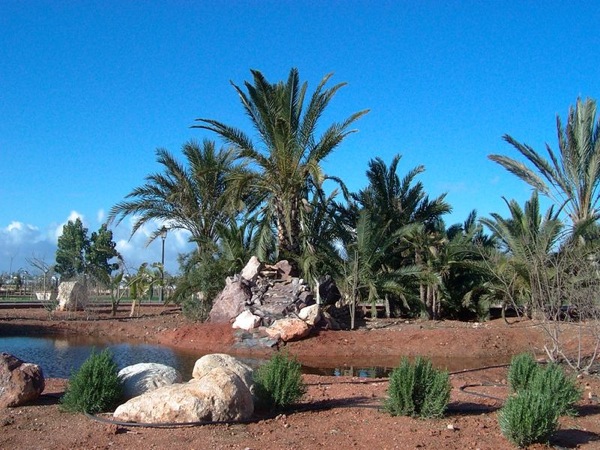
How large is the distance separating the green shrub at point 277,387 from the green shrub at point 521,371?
3.38 metres

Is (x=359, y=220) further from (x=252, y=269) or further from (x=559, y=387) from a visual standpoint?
(x=559, y=387)

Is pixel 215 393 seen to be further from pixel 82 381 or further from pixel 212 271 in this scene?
pixel 212 271

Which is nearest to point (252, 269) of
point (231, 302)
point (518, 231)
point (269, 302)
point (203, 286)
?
point (231, 302)

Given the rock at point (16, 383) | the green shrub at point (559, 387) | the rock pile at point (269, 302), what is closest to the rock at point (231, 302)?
the rock pile at point (269, 302)

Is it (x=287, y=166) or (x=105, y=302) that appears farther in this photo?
(x=105, y=302)

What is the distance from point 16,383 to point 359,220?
15.9 metres

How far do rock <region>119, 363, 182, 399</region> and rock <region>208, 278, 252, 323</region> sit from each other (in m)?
11.7

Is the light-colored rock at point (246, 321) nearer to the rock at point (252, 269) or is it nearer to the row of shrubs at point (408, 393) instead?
the rock at point (252, 269)

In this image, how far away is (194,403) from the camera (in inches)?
267

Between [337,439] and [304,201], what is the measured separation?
1640cm

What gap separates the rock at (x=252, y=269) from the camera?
21.1 metres

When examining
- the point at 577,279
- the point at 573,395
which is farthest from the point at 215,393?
the point at 577,279

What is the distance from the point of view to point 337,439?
649 centimetres

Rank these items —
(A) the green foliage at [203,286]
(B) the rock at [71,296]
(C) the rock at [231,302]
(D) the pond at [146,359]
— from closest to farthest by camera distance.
→ (D) the pond at [146,359] < (C) the rock at [231,302] < (A) the green foliage at [203,286] < (B) the rock at [71,296]
